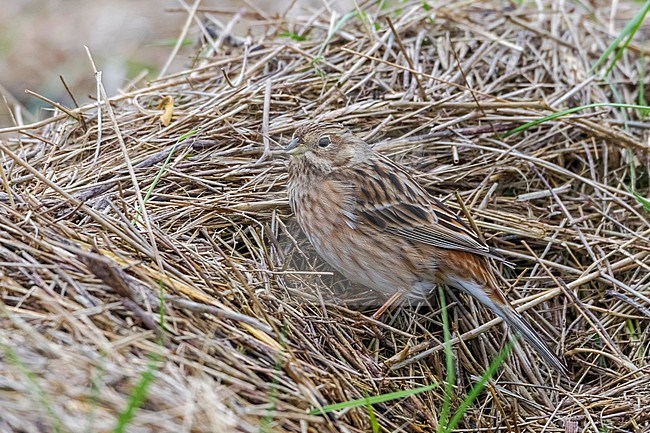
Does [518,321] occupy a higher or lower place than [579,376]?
higher

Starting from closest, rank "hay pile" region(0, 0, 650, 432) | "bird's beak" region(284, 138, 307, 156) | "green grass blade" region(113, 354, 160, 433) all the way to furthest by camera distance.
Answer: "green grass blade" region(113, 354, 160, 433) < "hay pile" region(0, 0, 650, 432) < "bird's beak" region(284, 138, 307, 156)

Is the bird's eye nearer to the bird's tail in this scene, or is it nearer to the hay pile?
the hay pile

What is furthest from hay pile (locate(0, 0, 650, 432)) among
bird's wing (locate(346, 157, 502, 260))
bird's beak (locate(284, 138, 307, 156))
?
bird's wing (locate(346, 157, 502, 260))

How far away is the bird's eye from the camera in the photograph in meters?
4.29

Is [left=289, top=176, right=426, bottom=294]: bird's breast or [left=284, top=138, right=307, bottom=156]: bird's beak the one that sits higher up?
[left=284, top=138, right=307, bottom=156]: bird's beak

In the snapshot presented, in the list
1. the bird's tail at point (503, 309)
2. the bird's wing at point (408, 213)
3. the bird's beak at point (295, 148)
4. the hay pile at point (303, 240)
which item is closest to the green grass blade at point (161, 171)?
the hay pile at point (303, 240)

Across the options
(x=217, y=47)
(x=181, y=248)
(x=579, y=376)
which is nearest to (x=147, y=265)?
(x=181, y=248)

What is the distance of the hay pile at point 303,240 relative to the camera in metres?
2.83

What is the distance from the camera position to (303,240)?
4340 mm

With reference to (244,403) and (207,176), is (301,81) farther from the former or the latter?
(244,403)

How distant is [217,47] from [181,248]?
258cm

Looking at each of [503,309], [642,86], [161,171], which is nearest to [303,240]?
[161,171]

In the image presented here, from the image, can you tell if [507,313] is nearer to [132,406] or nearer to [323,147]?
[323,147]

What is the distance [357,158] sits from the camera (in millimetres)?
4332
